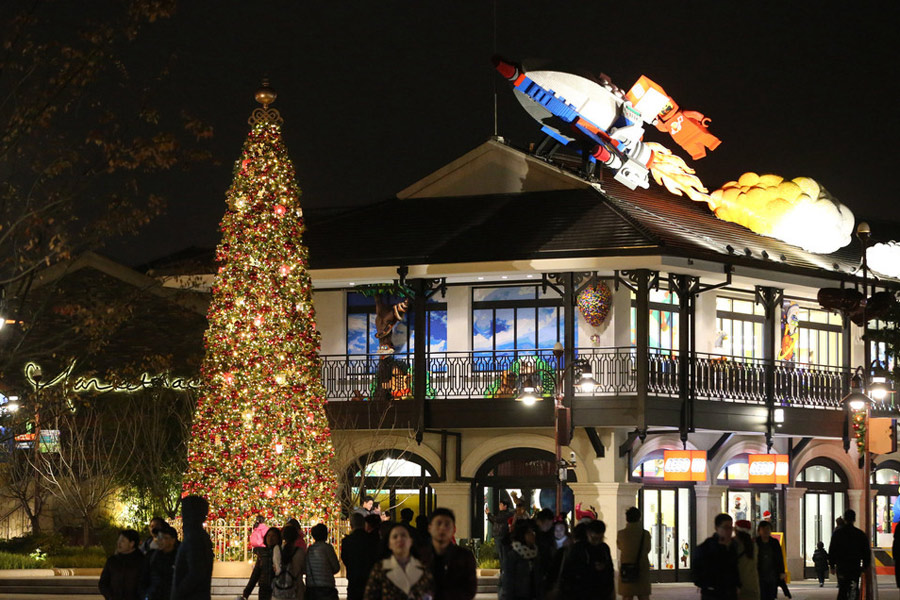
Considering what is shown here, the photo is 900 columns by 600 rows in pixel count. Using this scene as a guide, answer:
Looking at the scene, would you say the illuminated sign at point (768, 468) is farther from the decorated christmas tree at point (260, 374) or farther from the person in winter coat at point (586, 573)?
the person in winter coat at point (586, 573)

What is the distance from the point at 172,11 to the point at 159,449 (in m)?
22.3

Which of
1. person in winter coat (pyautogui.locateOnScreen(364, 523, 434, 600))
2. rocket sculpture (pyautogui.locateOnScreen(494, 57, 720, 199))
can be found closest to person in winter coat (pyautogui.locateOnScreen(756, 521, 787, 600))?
person in winter coat (pyautogui.locateOnScreen(364, 523, 434, 600))

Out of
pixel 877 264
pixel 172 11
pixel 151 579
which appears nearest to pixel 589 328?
pixel 877 264

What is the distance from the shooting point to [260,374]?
29406 millimetres

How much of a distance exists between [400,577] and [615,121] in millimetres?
29752

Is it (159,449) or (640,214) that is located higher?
(640,214)

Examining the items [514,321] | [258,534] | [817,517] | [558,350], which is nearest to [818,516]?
[817,517]

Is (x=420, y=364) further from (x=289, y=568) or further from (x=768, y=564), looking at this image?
(x=289, y=568)

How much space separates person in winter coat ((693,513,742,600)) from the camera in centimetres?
1736

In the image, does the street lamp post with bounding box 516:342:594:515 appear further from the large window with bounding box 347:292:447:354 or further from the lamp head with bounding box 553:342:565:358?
the large window with bounding box 347:292:447:354

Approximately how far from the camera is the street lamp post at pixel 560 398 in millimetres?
34125

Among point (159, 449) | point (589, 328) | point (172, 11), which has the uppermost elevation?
point (172, 11)

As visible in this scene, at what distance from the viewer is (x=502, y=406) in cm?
3900

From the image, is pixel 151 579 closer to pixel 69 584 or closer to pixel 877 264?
pixel 69 584
